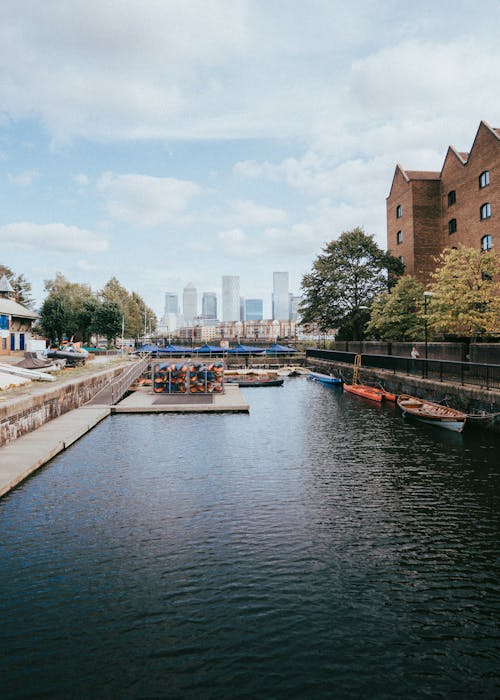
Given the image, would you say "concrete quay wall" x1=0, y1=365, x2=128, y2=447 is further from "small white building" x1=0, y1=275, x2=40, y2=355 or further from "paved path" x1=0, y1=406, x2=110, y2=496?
"small white building" x1=0, y1=275, x2=40, y2=355

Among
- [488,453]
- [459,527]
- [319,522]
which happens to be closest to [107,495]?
[319,522]

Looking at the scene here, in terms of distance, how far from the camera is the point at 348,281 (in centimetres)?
6322

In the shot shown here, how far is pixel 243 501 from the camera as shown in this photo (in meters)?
14.0

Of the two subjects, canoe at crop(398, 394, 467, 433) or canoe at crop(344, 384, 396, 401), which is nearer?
canoe at crop(398, 394, 467, 433)

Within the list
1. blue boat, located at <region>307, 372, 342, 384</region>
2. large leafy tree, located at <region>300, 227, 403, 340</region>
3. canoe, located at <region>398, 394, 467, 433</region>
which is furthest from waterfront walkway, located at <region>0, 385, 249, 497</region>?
large leafy tree, located at <region>300, 227, 403, 340</region>

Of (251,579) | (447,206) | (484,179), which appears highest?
(484,179)

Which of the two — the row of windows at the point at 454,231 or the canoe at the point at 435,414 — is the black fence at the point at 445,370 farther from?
the row of windows at the point at 454,231

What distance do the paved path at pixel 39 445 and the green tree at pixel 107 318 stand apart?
5412 centimetres

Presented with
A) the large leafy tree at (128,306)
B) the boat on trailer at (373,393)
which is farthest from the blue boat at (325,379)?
the large leafy tree at (128,306)

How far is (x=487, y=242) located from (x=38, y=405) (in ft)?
138

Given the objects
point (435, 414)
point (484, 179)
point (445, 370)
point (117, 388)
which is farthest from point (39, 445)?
point (484, 179)

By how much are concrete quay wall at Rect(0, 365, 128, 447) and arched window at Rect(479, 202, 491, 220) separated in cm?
3938

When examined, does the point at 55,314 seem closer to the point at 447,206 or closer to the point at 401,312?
the point at 401,312

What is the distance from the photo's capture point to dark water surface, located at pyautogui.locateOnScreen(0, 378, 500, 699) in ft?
22.4
